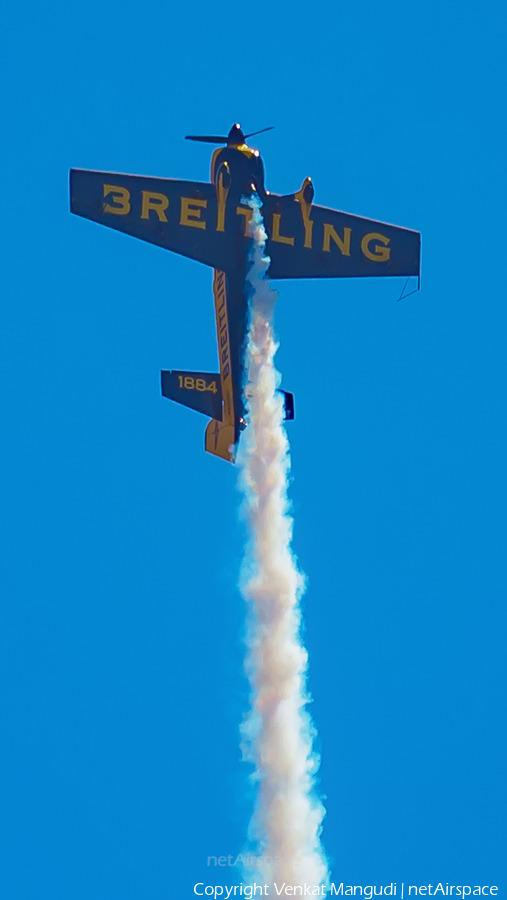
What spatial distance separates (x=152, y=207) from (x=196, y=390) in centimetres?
421

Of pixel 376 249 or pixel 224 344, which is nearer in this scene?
pixel 224 344

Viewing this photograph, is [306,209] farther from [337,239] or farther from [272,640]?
[272,640]

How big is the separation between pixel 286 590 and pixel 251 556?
105 centimetres

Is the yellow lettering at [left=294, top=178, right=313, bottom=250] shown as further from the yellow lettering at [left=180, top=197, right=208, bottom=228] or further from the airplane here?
the yellow lettering at [left=180, top=197, right=208, bottom=228]

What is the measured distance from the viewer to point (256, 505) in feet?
134

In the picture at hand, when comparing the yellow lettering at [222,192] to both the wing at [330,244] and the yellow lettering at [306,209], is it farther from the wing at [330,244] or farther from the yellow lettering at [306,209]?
the yellow lettering at [306,209]

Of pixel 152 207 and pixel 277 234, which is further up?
pixel 152 207

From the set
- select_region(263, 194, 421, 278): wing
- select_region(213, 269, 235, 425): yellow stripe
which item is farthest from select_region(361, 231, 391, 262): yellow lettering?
select_region(213, 269, 235, 425): yellow stripe

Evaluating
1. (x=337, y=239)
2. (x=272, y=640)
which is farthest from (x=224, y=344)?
(x=272, y=640)

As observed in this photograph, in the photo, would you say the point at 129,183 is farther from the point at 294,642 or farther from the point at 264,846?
the point at 264,846

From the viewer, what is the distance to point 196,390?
42625mm

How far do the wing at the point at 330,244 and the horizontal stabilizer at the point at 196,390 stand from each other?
2.77 meters

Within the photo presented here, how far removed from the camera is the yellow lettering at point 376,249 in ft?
140

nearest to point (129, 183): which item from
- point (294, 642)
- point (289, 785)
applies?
point (294, 642)
